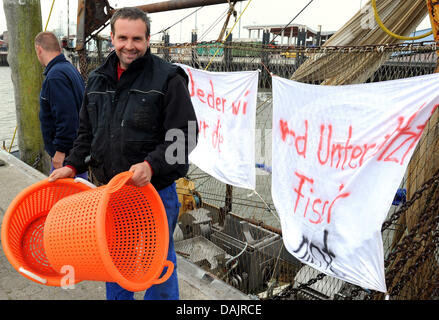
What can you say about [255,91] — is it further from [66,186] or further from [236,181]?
[66,186]

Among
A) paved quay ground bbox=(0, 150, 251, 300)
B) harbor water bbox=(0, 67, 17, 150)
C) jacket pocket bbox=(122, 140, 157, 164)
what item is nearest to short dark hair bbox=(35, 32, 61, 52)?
paved quay ground bbox=(0, 150, 251, 300)

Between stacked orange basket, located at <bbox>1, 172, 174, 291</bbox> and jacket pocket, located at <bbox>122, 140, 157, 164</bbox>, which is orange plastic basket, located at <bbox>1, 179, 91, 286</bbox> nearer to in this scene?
stacked orange basket, located at <bbox>1, 172, 174, 291</bbox>

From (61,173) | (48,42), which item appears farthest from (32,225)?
(48,42)

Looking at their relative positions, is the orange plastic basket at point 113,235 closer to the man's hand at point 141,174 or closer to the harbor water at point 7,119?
the man's hand at point 141,174

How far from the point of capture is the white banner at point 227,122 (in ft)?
12.9

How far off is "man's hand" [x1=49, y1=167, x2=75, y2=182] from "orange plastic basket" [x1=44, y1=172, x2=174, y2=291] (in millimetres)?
213

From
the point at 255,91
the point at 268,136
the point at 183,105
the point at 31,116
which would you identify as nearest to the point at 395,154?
the point at 183,105

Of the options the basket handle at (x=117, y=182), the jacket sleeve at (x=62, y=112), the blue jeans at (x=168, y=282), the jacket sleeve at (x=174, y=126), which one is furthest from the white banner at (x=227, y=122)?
the basket handle at (x=117, y=182)

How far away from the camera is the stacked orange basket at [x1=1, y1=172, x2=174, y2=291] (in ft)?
5.80

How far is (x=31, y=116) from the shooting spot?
5793mm

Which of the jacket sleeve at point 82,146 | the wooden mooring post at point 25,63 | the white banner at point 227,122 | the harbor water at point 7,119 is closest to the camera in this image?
the jacket sleeve at point 82,146

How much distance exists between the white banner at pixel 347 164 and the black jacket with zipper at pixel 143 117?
1184 mm

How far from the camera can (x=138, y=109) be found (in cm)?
200

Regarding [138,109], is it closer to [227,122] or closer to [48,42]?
[227,122]
